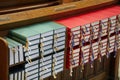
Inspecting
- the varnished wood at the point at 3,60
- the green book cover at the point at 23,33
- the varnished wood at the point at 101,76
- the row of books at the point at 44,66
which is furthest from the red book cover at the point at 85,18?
the varnished wood at the point at 101,76

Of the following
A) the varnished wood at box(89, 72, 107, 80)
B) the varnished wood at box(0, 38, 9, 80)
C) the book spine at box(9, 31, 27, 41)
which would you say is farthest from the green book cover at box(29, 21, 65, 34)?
the varnished wood at box(89, 72, 107, 80)

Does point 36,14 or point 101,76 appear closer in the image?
point 36,14

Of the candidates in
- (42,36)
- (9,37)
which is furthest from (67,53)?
(9,37)

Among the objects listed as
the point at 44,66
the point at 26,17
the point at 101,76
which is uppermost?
the point at 26,17

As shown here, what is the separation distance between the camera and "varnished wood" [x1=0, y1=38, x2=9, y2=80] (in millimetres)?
1761

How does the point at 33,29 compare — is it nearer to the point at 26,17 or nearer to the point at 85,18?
the point at 26,17

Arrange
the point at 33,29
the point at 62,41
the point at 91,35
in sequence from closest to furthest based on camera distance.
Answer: the point at 33,29 < the point at 62,41 < the point at 91,35

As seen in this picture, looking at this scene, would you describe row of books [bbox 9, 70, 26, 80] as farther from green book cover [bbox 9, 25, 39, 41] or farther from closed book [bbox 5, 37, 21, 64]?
green book cover [bbox 9, 25, 39, 41]

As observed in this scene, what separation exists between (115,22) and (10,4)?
1155 millimetres

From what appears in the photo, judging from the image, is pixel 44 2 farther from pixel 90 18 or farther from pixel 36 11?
pixel 90 18

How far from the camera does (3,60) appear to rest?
1.81 meters

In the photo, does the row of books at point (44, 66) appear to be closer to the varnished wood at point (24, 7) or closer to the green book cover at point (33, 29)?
the green book cover at point (33, 29)

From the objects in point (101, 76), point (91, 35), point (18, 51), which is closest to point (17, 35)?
point (18, 51)

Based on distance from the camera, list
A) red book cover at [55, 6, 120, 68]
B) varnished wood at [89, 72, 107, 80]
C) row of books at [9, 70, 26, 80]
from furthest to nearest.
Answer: varnished wood at [89, 72, 107, 80] → red book cover at [55, 6, 120, 68] → row of books at [9, 70, 26, 80]
